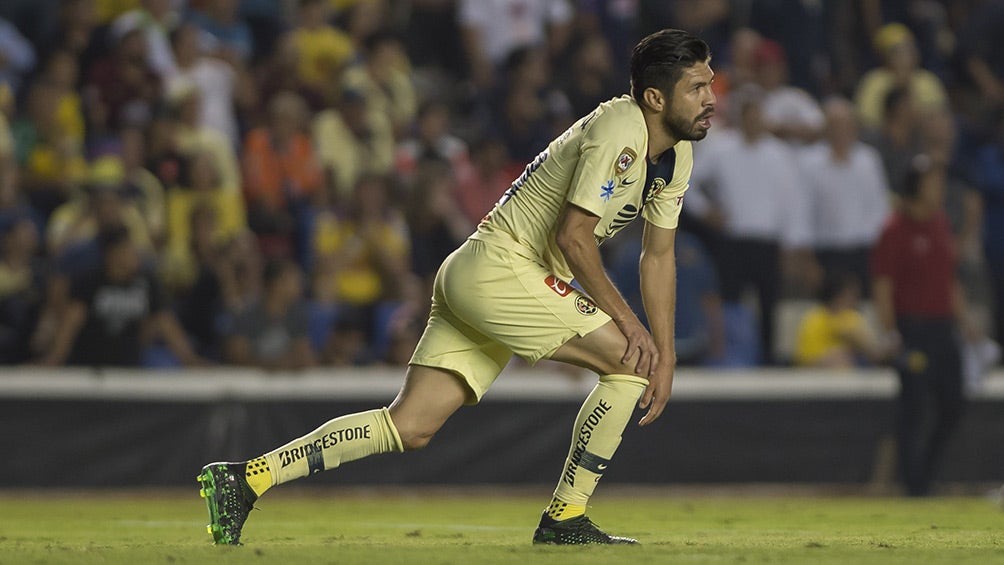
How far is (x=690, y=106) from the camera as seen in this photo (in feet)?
21.3

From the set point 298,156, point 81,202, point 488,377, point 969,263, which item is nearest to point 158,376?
point 81,202

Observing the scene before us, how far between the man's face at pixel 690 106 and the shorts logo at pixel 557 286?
2.47ft

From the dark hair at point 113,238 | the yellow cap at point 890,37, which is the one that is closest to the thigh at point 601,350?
the dark hair at point 113,238

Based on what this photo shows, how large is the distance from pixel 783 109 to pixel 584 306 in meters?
9.82

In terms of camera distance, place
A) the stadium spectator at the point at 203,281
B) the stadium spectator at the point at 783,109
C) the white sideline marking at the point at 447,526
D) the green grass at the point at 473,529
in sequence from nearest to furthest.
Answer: the green grass at the point at 473,529
the white sideline marking at the point at 447,526
the stadium spectator at the point at 203,281
the stadium spectator at the point at 783,109

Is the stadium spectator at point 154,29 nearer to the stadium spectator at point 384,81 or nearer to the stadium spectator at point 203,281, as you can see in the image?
the stadium spectator at point 384,81

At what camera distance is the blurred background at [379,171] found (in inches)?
500

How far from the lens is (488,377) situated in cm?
672

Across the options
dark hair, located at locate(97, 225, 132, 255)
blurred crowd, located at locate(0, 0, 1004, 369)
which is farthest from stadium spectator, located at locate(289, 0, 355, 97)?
dark hair, located at locate(97, 225, 132, 255)

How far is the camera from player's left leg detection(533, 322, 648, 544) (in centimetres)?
645

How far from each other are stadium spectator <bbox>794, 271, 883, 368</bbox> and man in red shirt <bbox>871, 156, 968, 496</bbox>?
177cm

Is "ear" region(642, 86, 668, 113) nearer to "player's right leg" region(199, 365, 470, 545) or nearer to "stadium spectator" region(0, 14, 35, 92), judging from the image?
"player's right leg" region(199, 365, 470, 545)

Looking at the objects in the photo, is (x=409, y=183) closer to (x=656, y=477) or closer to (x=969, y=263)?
(x=656, y=477)

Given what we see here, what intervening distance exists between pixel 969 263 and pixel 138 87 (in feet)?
25.2
